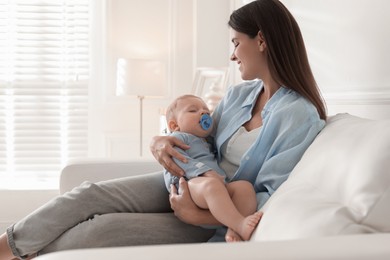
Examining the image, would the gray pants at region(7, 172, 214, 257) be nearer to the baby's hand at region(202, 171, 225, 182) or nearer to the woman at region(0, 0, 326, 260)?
the woman at region(0, 0, 326, 260)

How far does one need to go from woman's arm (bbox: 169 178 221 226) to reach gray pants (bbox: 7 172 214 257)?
0.06 m

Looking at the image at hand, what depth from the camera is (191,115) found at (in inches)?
91.7

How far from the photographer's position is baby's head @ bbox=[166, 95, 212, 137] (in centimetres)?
233

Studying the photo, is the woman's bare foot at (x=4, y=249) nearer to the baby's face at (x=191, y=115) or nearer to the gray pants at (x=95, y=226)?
the gray pants at (x=95, y=226)

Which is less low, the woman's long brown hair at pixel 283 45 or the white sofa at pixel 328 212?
the woman's long brown hair at pixel 283 45

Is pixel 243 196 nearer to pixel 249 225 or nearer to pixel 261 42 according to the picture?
pixel 249 225

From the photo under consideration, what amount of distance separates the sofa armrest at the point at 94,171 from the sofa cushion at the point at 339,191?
44.0 inches

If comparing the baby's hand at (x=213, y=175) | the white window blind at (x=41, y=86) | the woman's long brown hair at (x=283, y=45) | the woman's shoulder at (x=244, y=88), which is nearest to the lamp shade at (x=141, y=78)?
the white window blind at (x=41, y=86)

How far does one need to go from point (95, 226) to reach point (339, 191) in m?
0.90

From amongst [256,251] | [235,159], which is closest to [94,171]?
[235,159]

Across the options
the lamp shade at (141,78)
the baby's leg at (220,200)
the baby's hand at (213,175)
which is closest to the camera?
the baby's leg at (220,200)

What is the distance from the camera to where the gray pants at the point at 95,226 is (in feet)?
6.79

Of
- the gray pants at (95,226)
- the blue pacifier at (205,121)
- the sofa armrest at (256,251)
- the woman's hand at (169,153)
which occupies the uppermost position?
the blue pacifier at (205,121)

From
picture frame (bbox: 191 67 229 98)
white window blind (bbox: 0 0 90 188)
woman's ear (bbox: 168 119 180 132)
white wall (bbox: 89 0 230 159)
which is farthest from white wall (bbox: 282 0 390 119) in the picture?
white window blind (bbox: 0 0 90 188)
